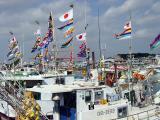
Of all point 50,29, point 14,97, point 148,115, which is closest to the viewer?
point 14,97

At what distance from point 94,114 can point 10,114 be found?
850 cm

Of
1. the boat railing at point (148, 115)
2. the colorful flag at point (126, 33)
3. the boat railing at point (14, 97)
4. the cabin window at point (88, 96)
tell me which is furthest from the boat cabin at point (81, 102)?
the colorful flag at point (126, 33)

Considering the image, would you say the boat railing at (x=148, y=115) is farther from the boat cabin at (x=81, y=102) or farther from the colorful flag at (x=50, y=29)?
the colorful flag at (x=50, y=29)

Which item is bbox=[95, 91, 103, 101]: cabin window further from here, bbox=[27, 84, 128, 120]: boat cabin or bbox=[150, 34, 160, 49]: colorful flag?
A: bbox=[150, 34, 160, 49]: colorful flag

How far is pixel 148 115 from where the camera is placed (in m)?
21.5

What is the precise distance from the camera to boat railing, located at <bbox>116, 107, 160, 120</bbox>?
20734 mm

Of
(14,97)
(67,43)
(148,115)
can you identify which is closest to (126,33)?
(67,43)

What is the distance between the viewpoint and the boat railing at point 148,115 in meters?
20.7

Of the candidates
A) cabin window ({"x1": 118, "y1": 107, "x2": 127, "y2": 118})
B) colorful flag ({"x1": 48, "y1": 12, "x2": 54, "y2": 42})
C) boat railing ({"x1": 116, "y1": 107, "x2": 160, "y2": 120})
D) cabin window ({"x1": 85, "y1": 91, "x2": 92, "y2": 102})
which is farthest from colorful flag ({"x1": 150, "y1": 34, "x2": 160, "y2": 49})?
colorful flag ({"x1": 48, "y1": 12, "x2": 54, "y2": 42})

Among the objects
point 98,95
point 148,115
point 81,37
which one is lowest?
point 148,115

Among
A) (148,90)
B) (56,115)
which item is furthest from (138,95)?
(56,115)

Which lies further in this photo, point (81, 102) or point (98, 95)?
point (98, 95)

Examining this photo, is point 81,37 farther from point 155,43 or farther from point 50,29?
point 155,43

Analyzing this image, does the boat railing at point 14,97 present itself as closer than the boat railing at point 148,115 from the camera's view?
Yes
